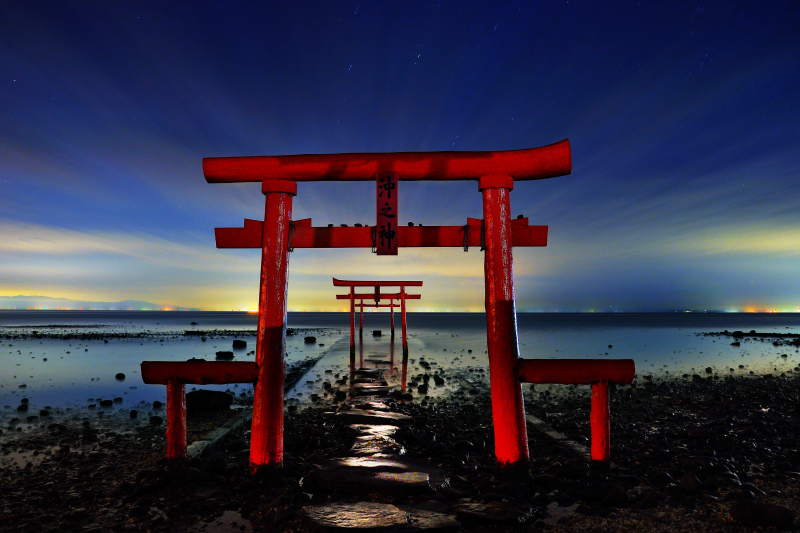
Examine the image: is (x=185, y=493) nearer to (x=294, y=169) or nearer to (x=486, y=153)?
(x=294, y=169)

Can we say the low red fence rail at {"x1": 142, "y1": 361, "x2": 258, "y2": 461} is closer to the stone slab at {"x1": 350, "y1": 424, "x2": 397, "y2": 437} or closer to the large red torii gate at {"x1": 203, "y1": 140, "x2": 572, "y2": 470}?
the large red torii gate at {"x1": 203, "y1": 140, "x2": 572, "y2": 470}

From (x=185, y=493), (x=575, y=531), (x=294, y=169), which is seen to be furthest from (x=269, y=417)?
(x=575, y=531)

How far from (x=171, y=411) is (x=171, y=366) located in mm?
647

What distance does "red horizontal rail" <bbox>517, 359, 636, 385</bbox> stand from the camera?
184 inches

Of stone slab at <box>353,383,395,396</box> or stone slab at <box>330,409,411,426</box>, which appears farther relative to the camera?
stone slab at <box>353,383,395,396</box>

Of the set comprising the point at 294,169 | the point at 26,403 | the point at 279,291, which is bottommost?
the point at 26,403

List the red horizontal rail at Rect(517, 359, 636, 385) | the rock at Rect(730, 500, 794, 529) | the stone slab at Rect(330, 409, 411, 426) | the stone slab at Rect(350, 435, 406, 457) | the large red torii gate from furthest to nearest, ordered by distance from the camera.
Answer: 1. the stone slab at Rect(330, 409, 411, 426)
2. the stone slab at Rect(350, 435, 406, 457)
3. the large red torii gate
4. the red horizontal rail at Rect(517, 359, 636, 385)
5. the rock at Rect(730, 500, 794, 529)

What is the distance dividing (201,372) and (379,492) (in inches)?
104

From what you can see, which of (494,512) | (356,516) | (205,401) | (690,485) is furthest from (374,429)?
(205,401)

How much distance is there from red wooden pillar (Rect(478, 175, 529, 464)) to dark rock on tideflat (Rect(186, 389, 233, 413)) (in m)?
8.14

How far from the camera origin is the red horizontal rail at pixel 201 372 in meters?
4.92

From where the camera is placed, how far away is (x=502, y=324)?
495 cm

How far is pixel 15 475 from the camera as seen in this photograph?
6047 millimetres

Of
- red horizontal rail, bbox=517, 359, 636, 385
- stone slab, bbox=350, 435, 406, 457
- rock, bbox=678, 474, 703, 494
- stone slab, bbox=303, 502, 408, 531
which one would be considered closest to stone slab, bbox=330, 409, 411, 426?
stone slab, bbox=350, 435, 406, 457
